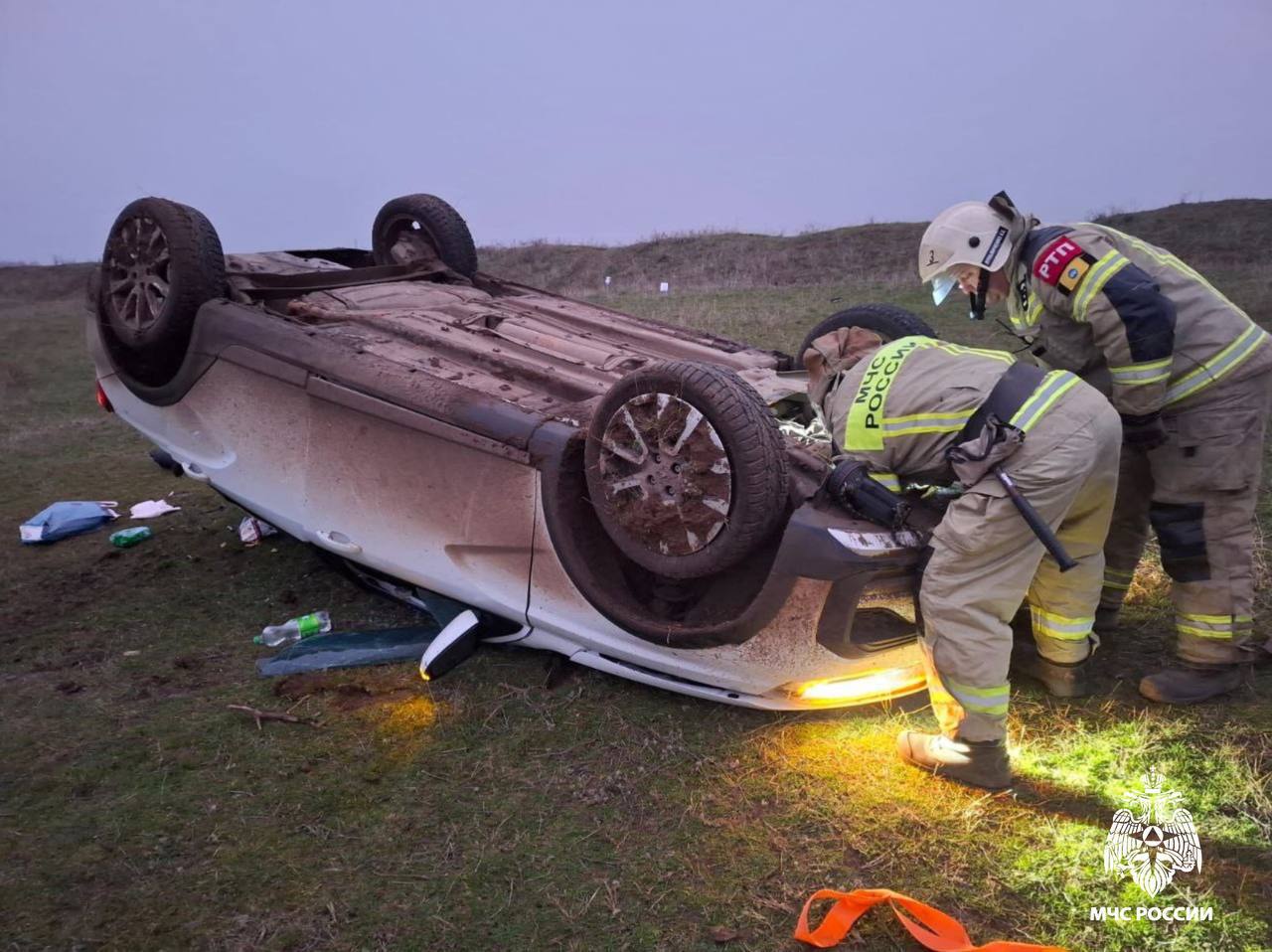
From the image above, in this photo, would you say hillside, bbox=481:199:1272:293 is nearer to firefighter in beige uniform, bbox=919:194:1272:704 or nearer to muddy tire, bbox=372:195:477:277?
muddy tire, bbox=372:195:477:277

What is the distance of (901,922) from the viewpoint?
7.70ft

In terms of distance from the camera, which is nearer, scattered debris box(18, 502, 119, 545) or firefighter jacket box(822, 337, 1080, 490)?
firefighter jacket box(822, 337, 1080, 490)

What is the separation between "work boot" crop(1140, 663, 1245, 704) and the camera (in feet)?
10.7

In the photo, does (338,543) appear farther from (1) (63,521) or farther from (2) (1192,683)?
(2) (1192,683)

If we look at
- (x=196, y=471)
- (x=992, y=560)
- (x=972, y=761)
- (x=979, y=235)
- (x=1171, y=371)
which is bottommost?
(x=972, y=761)

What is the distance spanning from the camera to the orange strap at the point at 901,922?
7.38 feet

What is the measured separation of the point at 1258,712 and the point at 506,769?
243 centimetres

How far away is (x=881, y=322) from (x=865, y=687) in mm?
1696

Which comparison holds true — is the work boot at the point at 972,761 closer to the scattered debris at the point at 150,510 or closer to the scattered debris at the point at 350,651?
the scattered debris at the point at 350,651

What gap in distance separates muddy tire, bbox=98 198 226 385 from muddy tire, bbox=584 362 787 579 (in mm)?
2106

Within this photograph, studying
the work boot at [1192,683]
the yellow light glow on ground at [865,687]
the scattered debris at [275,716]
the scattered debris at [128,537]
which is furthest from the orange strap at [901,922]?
the scattered debris at [128,537]

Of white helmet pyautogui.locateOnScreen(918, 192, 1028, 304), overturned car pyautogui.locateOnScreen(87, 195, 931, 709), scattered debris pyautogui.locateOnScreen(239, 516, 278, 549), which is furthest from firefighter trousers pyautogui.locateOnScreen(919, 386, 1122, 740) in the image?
scattered debris pyautogui.locateOnScreen(239, 516, 278, 549)

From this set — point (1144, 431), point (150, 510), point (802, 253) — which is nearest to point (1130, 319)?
point (1144, 431)

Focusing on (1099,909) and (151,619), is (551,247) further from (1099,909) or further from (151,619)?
(1099,909)
